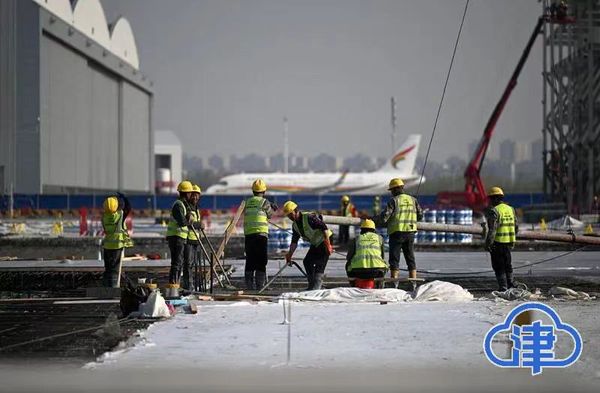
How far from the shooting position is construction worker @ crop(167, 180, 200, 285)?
51.5 feet

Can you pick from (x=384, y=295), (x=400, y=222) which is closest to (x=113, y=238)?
(x=400, y=222)

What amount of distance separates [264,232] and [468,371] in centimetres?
780

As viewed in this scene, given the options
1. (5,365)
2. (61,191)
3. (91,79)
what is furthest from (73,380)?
(91,79)

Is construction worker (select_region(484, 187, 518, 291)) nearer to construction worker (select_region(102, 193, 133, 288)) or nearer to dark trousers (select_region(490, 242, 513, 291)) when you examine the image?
dark trousers (select_region(490, 242, 513, 291))

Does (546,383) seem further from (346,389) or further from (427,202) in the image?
(427,202)

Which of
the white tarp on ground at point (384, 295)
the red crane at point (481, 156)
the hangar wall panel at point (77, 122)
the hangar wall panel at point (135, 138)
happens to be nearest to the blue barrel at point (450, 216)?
the red crane at point (481, 156)

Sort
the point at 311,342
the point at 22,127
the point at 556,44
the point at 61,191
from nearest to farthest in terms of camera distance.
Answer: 1. the point at 311,342
2. the point at 556,44
3. the point at 22,127
4. the point at 61,191

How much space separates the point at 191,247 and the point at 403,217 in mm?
3469

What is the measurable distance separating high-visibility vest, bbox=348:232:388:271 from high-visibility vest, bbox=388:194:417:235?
5.84 feet

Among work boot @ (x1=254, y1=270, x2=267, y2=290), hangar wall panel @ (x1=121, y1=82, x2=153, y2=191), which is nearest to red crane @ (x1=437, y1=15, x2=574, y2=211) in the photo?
hangar wall panel @ (x1=121, y1=82, x2=153, y2=191)

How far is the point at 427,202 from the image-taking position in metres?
72.8

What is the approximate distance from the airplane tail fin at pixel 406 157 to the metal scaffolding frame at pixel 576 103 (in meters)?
52.5

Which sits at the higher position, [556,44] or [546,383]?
[556,44]

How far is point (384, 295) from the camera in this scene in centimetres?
1394
